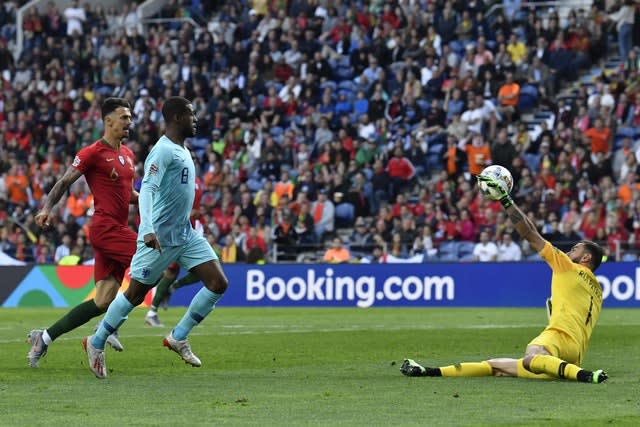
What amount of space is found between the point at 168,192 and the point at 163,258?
57 centimetres

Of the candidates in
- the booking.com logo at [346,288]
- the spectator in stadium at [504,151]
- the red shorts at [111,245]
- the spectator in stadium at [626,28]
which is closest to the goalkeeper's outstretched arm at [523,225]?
the red shorts at [111,245]

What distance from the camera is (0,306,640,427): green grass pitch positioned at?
906 cm

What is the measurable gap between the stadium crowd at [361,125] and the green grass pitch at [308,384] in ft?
34.5

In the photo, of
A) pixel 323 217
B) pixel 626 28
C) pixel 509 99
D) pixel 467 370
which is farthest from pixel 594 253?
pixel 626 28

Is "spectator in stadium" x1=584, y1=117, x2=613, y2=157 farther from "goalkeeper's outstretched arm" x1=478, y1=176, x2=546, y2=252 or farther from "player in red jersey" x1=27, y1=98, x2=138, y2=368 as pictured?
"goalkeeper's outstretched arm" x1=478, y1=176, x2=546, y2=252

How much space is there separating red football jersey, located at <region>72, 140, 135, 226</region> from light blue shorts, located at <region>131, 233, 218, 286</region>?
1313 millimetres

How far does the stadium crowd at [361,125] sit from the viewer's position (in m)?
30.6

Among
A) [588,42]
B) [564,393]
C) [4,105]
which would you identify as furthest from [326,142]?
[564,393]

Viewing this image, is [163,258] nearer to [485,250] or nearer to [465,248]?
[485,250]

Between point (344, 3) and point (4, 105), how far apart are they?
10199 mm

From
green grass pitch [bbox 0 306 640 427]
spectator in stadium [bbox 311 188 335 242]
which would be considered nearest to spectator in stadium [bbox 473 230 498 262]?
spectator in stadium [bbox 311 188 335 242]

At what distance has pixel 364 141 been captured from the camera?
111 feet

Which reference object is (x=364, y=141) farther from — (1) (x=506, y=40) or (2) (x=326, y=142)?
(1) (x=506, y=40)

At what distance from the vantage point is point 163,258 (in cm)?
1234
